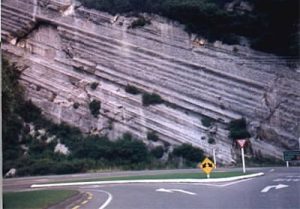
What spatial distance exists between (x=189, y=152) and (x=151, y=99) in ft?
18.7

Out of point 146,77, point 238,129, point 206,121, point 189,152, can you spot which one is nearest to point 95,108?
point 146,77

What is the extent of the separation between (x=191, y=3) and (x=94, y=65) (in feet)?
32.6

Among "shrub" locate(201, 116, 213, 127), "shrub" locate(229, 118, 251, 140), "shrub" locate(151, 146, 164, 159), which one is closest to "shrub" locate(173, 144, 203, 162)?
"shrub" locate(151, 146, 164, 159)

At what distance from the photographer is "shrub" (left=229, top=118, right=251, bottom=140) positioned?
38.4 meters

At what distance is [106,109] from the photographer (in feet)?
140

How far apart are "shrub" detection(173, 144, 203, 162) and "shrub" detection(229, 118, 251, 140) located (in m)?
2.89

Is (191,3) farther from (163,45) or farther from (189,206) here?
(189,206)

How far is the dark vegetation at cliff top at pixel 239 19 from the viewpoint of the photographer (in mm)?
39469

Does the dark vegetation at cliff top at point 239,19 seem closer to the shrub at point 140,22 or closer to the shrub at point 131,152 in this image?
the shrub at point 140,22

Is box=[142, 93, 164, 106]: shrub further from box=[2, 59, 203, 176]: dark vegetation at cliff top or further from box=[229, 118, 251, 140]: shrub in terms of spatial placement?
box=[229, 118, 251, 140]: shrub

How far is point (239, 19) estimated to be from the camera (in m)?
41.2

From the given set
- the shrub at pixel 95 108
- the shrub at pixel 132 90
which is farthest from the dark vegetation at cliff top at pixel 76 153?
the shrub at pixel 132 90

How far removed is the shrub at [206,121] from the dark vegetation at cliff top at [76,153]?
2397mm

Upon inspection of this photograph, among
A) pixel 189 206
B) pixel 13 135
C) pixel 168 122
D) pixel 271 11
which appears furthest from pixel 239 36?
pixel 189 206
